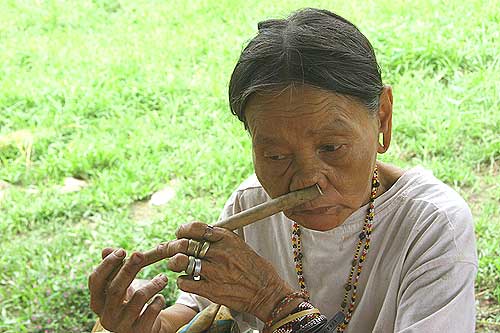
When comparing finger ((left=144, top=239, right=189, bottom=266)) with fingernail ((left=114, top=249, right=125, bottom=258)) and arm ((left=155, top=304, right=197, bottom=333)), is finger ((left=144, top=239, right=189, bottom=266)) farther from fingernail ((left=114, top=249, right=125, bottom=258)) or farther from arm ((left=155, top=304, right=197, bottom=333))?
arm ((left=155, top=304, right=197, bottom=333))

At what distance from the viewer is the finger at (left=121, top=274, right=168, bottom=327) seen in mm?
2072

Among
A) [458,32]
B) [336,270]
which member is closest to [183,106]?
[458,32]

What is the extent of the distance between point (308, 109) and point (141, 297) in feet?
2.05

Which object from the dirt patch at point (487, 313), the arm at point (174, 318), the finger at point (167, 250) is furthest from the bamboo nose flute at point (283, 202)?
the dirt patch at point (487, 313)

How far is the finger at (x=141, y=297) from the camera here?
2072 millimetres

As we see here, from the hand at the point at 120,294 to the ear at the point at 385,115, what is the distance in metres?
0.65

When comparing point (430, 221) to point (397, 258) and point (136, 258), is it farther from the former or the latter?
point (136, 258)

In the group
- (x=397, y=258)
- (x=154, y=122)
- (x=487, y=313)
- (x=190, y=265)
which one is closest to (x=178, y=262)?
(x=190, y=265)

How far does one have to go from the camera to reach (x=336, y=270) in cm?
230

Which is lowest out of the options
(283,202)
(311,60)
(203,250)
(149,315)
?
(149,315)

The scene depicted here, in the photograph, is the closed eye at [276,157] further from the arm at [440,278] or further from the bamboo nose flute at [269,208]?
the arm at [440,278]

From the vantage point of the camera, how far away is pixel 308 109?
6.34ft

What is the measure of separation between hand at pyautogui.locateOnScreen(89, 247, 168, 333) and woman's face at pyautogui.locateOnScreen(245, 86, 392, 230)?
397mm

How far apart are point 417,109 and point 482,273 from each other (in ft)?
4.36
